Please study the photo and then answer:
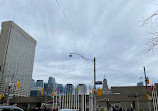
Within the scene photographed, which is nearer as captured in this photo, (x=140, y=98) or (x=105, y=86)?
(x=140, y=98)

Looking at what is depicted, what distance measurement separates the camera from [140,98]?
6116cm

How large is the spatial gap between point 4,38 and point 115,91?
358ft

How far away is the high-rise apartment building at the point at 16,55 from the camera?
130m

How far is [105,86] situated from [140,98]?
83834mm

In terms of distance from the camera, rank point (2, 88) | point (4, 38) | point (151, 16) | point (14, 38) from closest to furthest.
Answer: point (151, 16), point (2, 88), point (4, 38), point (14, 38)

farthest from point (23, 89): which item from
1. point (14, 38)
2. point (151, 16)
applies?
point (151, 16)

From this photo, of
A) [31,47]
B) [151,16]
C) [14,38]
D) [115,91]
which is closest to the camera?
[151,16]

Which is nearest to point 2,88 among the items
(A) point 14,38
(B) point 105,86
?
(A) point 14,38

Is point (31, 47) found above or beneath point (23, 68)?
above

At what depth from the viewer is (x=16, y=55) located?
478 feet

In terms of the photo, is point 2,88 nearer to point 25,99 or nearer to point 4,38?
point 4,38

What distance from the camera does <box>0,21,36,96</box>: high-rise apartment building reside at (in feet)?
425

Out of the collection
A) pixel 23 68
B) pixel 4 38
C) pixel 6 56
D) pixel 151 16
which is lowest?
pixel 151 16

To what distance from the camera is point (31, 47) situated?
17625 centimetres
